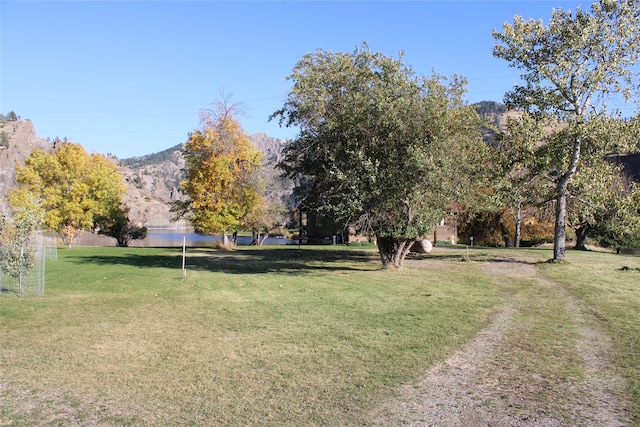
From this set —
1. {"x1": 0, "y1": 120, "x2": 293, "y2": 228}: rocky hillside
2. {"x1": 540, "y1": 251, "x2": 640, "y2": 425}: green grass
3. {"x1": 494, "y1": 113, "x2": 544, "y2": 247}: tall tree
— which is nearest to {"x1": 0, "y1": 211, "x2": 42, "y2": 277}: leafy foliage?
{"x1": 540, "y1": 251, "x2": 640, "y2": 425}: green grass

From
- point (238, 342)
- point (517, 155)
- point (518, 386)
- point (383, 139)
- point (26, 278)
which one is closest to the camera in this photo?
point (518, 386)

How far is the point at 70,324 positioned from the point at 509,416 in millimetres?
8325

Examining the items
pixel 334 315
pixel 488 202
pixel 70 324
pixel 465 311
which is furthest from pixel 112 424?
pixel 488 202

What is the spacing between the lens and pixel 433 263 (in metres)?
23.5

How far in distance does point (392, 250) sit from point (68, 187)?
111ft

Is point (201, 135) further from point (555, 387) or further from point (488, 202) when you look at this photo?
point (555, 387)

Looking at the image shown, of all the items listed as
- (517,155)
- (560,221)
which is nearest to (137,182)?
(517,155)

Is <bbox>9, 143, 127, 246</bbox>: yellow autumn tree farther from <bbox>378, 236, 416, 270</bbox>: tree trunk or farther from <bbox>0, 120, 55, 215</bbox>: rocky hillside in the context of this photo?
<bbox>0, 120, 55, 215</bbox>: rocky hillside

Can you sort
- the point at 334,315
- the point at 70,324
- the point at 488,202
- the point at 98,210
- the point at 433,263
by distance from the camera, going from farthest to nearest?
the point at 98,210
the point at 433,263
the point at 488,202
the point at 334,315
the point at 70,324

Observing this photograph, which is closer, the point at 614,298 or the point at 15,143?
the point at 614,298

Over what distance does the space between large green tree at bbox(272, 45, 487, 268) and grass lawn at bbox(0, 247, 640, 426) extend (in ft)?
8.63

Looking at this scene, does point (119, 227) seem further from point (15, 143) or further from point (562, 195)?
point (15, 143)

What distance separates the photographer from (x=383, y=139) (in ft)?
59.8

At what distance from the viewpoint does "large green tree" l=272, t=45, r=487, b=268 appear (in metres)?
17.4
